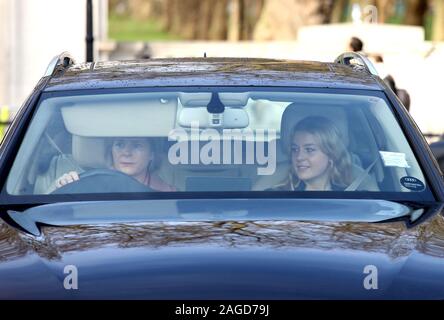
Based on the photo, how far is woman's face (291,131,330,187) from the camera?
5.70 metres

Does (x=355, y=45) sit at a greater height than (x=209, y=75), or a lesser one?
greater

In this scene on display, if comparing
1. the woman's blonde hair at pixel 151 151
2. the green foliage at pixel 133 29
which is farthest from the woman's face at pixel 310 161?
the green foliage at pixel 133 29

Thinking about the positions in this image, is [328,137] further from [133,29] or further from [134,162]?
[133,29]

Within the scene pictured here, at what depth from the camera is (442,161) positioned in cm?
914

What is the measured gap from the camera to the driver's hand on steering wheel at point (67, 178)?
5.59m

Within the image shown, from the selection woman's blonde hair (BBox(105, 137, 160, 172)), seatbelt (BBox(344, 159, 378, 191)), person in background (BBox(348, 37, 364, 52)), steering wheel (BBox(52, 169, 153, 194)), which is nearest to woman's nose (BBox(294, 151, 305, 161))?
seatbelt (BBox(344, 159, 378, 191))

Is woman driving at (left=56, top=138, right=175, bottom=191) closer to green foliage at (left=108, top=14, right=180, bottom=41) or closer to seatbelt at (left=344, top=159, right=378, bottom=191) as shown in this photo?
seatbelt at (left=344, top=159, right=378, bottom=191)

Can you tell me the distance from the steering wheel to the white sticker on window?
95 cm

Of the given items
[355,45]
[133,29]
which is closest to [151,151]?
[355,45]

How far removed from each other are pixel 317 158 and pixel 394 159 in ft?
0.97

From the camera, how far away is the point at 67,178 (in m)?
5.64

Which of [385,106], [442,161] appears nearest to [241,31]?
[442,161]

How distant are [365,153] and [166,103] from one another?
80 centimetres
